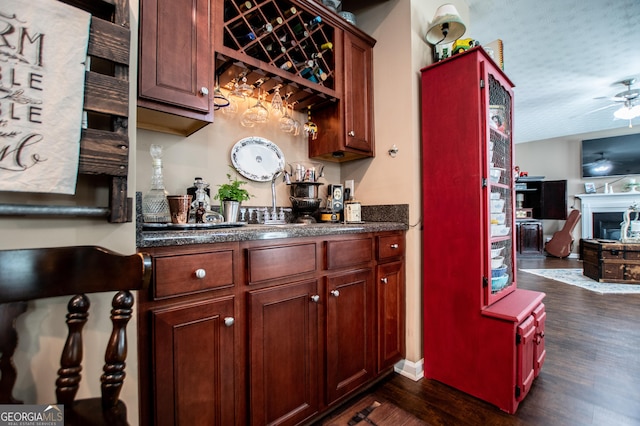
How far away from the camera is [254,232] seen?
1147mm

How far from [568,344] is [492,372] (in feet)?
4.10

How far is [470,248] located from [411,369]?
34.8 inches

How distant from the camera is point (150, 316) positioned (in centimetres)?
93

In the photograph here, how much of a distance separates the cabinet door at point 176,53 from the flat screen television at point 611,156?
8216 mm

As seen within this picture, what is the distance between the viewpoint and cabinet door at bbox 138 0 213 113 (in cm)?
118

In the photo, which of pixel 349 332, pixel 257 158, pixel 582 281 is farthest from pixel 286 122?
pixel 582 281

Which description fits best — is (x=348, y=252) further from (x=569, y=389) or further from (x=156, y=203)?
(x=569, y=389)

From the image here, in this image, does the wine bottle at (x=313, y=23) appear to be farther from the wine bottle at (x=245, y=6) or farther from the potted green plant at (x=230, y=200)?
the potted green plant at (x=230, y=200)

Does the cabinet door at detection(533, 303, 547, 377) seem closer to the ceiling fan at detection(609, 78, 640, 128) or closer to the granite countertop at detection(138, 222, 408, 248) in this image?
the granite countertop at detection(138, 222, 408, 248)

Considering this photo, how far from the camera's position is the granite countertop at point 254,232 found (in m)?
0.94

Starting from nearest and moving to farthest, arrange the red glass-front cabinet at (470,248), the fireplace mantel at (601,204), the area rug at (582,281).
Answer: the red glass-front cabinet at (470,248) → the area rug at (582,281) → the fireplace mantel at (601,204)

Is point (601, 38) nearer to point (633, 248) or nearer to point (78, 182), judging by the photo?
point (633, 248)

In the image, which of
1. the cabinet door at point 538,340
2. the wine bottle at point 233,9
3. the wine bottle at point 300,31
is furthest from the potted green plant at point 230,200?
the cabinet door at point 538,340

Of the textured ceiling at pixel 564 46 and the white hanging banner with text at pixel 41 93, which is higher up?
the textured ceiling at pixel 564 46
